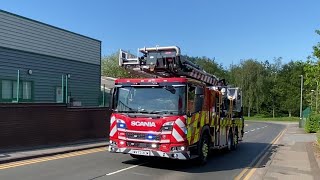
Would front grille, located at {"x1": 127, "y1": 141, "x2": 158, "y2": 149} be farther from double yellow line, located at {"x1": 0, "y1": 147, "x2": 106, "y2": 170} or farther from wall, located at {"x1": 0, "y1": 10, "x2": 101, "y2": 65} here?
wall, located at {"x1": 0, "y1": 10, "x2": 101, "y2": 65}

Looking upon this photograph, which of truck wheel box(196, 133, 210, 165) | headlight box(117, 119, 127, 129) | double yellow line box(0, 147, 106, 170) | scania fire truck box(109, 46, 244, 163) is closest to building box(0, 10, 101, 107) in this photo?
double yellow line box(0, 147, 106, 170)

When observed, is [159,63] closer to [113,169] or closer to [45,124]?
[113,169]

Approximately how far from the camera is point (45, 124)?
1981cm

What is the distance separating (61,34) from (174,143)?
15839 millimetres

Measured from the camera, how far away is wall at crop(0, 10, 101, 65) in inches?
898

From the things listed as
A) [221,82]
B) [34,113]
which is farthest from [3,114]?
[221,82]

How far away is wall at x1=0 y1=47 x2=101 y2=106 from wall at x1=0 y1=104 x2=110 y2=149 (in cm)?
253

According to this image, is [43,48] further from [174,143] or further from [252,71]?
[252,71]

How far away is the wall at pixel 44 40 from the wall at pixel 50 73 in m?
0.33

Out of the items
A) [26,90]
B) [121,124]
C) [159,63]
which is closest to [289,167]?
[159,63]

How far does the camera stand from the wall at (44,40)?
74.8ft

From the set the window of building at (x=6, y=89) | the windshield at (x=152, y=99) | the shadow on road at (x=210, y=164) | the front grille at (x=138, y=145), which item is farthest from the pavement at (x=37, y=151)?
the front grille at (x=138, y=145)

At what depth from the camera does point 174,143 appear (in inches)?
513

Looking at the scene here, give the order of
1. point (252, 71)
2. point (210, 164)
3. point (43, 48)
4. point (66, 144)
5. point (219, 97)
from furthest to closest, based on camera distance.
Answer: point (252, 71), point (43, 48), point (66, 144), point (219, 97), point (210, 164)
